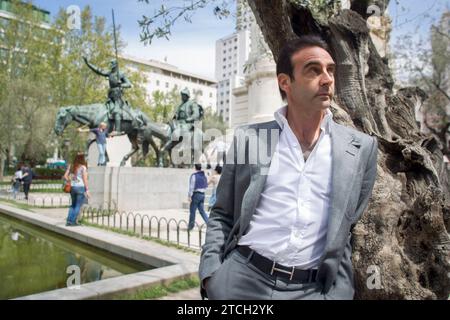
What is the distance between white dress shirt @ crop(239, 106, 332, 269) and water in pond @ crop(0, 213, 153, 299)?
181 inches

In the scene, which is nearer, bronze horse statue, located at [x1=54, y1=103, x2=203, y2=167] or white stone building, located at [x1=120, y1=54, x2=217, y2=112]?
bronze horse statue, located at [x1=54, y1=103, x2=203, y2=167]

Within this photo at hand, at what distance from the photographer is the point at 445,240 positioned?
2682mm

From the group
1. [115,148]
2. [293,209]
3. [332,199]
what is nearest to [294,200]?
[293,209]

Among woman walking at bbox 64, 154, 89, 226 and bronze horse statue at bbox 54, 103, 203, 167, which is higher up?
bronze horse statue at bbox 54, 103, 203, 167

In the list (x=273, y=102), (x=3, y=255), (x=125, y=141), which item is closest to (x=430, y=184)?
(x=3, y=255)

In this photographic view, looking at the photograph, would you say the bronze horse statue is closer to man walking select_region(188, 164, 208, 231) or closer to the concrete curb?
the concrete curb

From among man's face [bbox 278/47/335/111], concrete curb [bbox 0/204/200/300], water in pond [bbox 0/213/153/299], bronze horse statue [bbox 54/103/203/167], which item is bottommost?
water in pond [bbox 0/213/153/299]

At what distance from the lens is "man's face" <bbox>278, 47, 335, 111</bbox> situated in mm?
1906

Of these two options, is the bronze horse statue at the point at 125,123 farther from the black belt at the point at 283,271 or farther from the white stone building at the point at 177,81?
the white stone building at the point at 177,81

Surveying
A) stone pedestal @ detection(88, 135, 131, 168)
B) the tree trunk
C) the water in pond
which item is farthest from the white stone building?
the tree trunk

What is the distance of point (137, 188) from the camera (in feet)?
Result: 50.0

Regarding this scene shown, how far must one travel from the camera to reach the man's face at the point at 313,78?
1.91m
